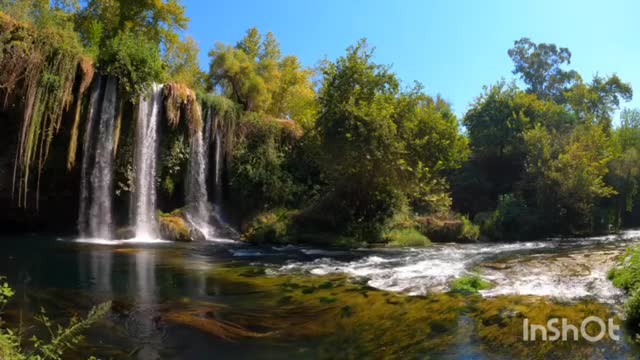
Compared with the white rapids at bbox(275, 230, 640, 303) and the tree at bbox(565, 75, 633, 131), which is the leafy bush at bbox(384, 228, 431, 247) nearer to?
the white rapids at bbox(275, 230, 640, 303)

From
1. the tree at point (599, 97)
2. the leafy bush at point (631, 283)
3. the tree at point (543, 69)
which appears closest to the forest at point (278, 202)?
the leafy bush at point (631, 283)

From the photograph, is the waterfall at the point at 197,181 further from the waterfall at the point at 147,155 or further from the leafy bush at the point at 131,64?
the leafy bush at the point at 131,64

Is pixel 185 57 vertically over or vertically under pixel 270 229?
over

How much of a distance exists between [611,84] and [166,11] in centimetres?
4265

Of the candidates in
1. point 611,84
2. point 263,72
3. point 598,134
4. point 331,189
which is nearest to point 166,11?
point 263,72

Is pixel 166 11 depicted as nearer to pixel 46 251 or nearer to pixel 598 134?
pixel 46 251

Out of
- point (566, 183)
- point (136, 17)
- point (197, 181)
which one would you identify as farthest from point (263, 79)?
point (566, 183)

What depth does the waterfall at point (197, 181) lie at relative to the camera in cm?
2584

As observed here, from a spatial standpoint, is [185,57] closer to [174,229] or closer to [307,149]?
[307,149]

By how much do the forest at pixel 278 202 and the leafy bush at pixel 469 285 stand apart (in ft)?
0.29

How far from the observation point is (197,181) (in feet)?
86.9

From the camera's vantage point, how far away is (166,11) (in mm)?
34750

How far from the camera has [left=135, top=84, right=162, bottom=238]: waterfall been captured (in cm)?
2384

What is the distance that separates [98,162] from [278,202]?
27.8 feet
